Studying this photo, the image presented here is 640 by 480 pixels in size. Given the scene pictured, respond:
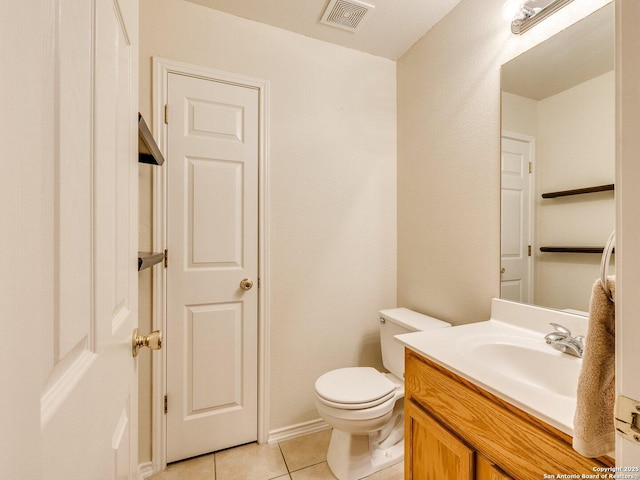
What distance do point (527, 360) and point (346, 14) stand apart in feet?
6.17

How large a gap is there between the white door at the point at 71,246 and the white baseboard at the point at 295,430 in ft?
4.27

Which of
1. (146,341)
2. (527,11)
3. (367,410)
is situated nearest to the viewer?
(146,341)

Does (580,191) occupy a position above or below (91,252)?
above

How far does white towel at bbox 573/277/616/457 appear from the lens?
1.71 ft

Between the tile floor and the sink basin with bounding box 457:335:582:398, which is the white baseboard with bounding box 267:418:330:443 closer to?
the tile floor

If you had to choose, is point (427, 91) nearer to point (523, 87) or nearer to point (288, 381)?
point (523, 87)

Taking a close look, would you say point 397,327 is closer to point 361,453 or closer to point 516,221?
point 361,453

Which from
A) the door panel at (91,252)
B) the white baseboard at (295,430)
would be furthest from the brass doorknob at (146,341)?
the white baseboard at (295,430)

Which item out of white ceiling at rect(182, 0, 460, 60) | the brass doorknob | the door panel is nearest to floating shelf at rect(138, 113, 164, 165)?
the door panel

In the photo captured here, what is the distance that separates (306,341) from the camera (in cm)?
186

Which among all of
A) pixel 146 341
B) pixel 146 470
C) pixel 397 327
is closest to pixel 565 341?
pixel 397 327

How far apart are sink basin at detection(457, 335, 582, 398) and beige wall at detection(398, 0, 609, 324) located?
327 mm

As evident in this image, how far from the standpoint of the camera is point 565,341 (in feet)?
3.34

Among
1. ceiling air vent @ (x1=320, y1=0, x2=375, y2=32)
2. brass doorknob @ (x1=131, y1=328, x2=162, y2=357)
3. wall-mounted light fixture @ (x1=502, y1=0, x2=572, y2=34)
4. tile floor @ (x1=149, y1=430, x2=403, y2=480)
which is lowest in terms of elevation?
tile floor @ (x1=149, y1=430, x2=403, y2=480)
